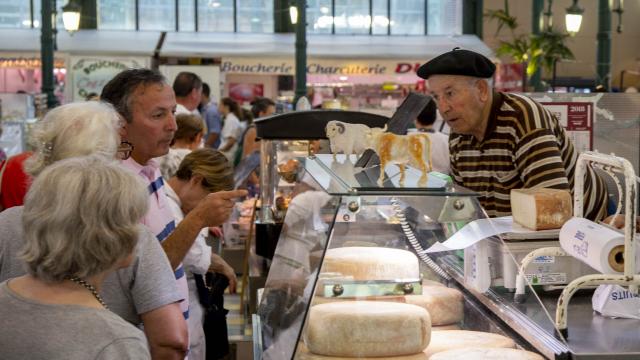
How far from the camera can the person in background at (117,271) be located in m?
3.09

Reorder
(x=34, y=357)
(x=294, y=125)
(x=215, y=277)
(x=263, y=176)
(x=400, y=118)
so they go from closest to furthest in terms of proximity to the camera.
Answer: (x=34, y=357), (x=400, y=118), (x=215, y=277), (x=294, y=125), (x=263, y=176)

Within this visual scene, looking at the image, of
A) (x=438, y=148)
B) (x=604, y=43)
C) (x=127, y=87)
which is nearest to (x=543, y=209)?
(x=127, y=87)

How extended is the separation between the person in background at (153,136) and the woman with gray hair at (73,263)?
135 cm

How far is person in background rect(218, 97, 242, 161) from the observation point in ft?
45.3

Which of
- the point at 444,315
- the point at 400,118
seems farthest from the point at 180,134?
the point at 444,315

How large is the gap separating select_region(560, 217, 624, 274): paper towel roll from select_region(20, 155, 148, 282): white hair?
127 cm

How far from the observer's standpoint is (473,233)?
316 centimetres

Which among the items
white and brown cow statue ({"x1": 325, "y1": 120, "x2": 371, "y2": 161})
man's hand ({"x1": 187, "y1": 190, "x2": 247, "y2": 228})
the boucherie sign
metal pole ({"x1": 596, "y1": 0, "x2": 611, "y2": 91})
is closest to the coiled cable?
white and brown cow statue ({"x1": 325, "y1": 120, "x2": 371, "y2": 161})

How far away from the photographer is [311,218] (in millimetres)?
3584

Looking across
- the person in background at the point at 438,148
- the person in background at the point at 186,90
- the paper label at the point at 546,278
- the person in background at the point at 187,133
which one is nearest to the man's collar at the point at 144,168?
the paper label at the point at 546,278

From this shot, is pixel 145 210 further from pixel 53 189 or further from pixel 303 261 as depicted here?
pixel 303 261

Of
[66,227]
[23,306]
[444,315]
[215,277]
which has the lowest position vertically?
[215,277]

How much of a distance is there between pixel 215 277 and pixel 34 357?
3.32 m

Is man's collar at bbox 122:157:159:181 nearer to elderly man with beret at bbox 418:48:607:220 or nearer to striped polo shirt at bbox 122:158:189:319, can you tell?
striped polo shirt at bbox 122:158:189:319
